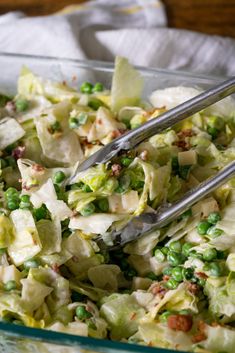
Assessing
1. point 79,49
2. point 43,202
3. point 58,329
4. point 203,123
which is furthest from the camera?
point 79,49

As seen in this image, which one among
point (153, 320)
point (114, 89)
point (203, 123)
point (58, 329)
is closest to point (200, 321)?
point (153, 320)

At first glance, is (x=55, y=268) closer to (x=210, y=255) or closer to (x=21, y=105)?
(x=210, y=255)

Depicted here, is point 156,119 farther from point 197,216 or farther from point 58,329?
point 58,329

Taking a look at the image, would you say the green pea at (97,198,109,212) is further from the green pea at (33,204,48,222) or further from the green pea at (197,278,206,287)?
the green pea at (197,278,206,287)

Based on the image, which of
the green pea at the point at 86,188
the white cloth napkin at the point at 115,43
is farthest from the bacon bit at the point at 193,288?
the white cloth napkin at the point at 115,43

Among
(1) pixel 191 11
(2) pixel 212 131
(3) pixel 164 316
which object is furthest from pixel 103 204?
(1) pixel 191 11

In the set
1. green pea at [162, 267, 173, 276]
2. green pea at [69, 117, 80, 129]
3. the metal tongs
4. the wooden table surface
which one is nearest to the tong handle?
the metal tongs

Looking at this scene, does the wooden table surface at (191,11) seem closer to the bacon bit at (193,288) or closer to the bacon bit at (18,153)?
the bacon bit at (18,153)
